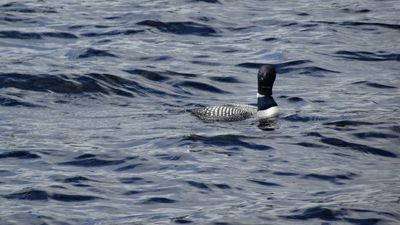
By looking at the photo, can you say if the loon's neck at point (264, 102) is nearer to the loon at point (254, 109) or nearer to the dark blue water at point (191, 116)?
the loon at point (254, 109)

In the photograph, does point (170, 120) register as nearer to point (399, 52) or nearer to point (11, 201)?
point (11, 201)

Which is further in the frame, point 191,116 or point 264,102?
point 264,102

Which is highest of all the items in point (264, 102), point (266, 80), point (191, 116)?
point (266, 80)

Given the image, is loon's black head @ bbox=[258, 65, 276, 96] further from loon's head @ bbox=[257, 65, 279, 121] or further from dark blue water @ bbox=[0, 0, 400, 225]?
dark blue water @ bbox=[0, 0, 400, 225]

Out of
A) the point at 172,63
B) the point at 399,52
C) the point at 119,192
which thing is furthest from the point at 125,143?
the point at 399,52

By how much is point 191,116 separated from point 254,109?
2.88ft

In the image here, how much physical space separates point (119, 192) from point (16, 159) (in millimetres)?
1917

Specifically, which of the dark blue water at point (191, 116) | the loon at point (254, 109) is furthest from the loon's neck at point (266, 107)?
the dark blue water at point (191, 116)

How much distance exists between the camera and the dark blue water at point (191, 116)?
1244 cm

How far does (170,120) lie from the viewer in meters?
16.3

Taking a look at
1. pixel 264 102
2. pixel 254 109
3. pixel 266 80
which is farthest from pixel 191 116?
pixel 266 80

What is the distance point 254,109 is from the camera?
16609 mm

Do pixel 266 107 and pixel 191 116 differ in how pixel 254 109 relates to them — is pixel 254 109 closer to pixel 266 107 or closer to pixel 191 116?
pixel 266 107

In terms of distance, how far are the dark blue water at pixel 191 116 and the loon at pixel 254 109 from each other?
132 millimetres
